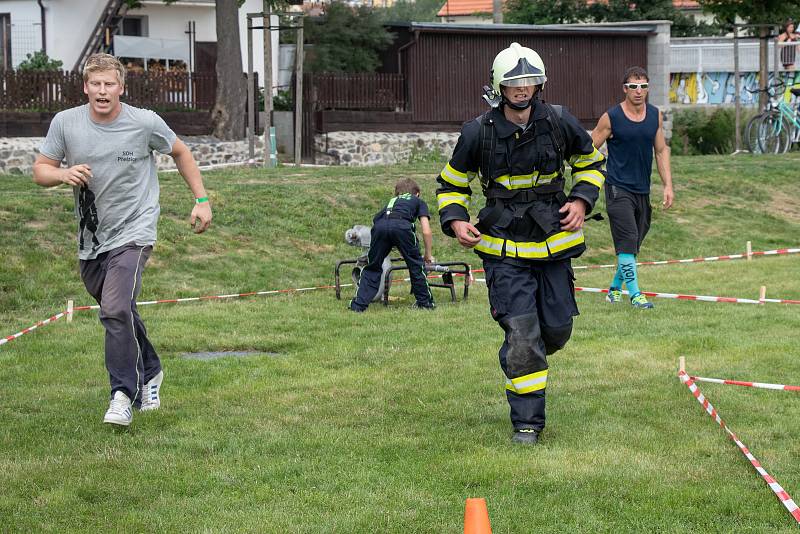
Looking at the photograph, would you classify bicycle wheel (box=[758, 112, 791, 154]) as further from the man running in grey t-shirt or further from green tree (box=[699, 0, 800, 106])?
the man running in grey t-shirt

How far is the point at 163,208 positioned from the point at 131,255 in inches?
356

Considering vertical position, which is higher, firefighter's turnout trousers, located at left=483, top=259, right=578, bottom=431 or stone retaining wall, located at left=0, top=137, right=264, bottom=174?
stone retaining wall, located at left=0, top=137, right=264, bottom=174

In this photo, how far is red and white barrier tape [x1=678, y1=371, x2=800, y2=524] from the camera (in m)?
4.99

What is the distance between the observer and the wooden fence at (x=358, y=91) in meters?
30.5

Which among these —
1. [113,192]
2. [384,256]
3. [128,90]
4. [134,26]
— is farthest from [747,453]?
[134,26]

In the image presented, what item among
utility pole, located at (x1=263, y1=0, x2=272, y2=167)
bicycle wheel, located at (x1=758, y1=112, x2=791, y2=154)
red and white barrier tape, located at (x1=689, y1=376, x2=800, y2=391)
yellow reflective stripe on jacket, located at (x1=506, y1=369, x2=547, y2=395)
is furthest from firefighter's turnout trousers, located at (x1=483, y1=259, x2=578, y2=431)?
bicycle wheel, located at (x1=758, y1=112, x2=791, y2=154)

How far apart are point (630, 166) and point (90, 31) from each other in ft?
82.5

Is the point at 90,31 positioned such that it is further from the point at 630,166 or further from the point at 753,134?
the point at 630,166

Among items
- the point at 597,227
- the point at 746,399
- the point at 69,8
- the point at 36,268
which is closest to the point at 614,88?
the point at 69,8

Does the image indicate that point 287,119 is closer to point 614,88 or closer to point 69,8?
point 69,8

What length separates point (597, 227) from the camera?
18.0m

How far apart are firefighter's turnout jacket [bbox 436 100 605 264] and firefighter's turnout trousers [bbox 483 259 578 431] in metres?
0.09

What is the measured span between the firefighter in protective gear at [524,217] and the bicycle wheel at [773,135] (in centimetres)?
2205

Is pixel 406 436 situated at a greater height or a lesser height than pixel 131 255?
lesser
